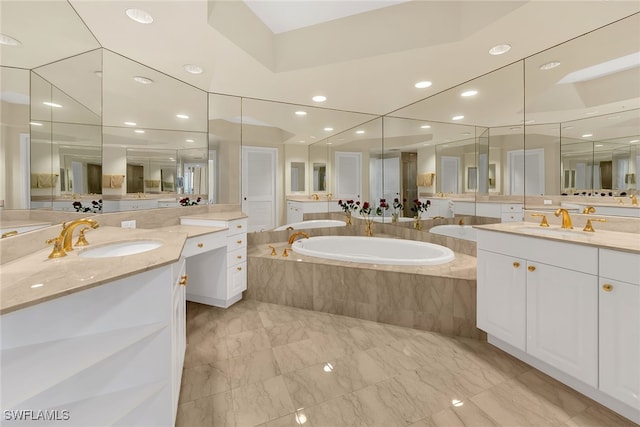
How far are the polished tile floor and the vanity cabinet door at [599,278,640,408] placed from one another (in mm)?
209

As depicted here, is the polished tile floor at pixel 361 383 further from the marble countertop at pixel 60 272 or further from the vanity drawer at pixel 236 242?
the marble countertop at pixel 60 272

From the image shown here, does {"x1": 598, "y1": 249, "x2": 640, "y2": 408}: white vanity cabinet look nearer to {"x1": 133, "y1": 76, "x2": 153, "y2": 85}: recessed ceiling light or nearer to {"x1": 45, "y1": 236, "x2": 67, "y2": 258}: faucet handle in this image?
{"x1": 45, "y1": 236, "x2": 67, "y2": 258}: faucet handle

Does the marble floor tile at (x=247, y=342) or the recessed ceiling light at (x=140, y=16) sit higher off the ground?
the recessed ceiling light at (x=140, y=16)

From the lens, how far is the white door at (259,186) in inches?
135

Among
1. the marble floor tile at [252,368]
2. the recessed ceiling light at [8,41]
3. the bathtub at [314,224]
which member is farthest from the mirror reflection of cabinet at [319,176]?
the recessed ceiling light at [8,41]

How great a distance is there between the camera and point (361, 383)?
1.61 meters

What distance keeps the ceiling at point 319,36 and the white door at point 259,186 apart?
0.92 m

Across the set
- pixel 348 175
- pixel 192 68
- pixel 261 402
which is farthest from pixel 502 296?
pixel 192 68

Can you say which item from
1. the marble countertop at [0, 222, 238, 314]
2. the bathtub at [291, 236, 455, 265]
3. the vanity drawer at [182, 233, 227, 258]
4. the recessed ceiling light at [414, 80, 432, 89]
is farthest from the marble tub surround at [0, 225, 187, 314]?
the recessed ceiling light at [414, 80, 432, 89]

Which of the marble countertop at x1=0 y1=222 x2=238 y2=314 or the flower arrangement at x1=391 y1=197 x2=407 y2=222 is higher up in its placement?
the flower arrangement at x1=391 y1=197 x2=407 y2=222

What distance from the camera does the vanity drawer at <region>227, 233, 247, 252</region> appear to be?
8.50ft

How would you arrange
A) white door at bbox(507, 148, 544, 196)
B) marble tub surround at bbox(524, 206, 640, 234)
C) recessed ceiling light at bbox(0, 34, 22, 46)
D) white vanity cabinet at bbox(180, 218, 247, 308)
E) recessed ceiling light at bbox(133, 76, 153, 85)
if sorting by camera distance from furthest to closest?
1. white vanity cabinet at bbox(180, 218, 247, 308)
2. recessed ceiling light at bbox(133, 76, 153, 85)
3. white door at bbox(507, 148, 544, 196)
4. marble tub surround at bbox(524, 206, 640, 234)
5. recessed ceiling light at bbox(0, 34, 22, 46)

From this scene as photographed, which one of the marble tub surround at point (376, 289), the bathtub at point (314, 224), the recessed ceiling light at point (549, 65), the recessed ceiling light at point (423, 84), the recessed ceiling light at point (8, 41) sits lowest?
the marble tub surround at point (376, 289)

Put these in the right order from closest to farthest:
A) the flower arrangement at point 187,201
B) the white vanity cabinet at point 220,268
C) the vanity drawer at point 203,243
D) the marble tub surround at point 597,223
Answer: the marble tub surround at point 597,223
the vanity drawer at point 203,243
the white vanity cabinet at point 220,268
the flower arrangement at point 187,201
